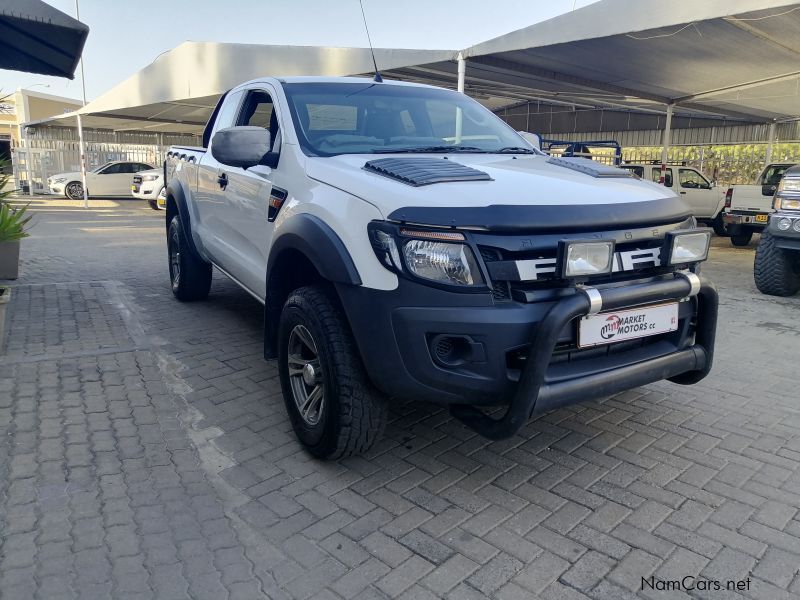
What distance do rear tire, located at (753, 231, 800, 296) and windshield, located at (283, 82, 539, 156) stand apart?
448 cm

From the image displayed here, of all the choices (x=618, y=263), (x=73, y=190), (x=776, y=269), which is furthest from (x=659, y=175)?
(x=73, y=190)

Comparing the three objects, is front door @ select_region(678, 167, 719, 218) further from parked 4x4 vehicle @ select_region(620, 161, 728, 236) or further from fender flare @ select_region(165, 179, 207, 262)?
fender flare @ select_region(165, 179, 207, 262)

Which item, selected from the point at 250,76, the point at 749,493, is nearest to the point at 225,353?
the point at 749,493

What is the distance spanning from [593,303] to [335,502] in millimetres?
1382

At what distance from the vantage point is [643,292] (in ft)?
8.50

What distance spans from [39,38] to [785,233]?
8313 mm

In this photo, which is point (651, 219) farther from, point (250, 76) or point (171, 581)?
point (250, 76)

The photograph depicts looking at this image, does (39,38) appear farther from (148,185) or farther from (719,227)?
(719,227)

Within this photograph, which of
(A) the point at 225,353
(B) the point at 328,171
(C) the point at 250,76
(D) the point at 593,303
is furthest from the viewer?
(C) the point at 250,76

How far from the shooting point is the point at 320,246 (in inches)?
108

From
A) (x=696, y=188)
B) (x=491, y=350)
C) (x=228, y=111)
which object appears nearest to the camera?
(x=491, y=350)

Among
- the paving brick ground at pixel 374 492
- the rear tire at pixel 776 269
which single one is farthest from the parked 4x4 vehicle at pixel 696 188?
the paving brick ground at pixel 374 492

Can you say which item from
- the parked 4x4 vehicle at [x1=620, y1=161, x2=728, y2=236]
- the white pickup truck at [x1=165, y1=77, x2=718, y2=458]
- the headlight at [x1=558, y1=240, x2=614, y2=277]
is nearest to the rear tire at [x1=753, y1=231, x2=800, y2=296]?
the white pickup truck at [x1=165, y1=77, x2=718, y2=458]

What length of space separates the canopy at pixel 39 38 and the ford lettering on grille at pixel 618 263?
18.9ft
